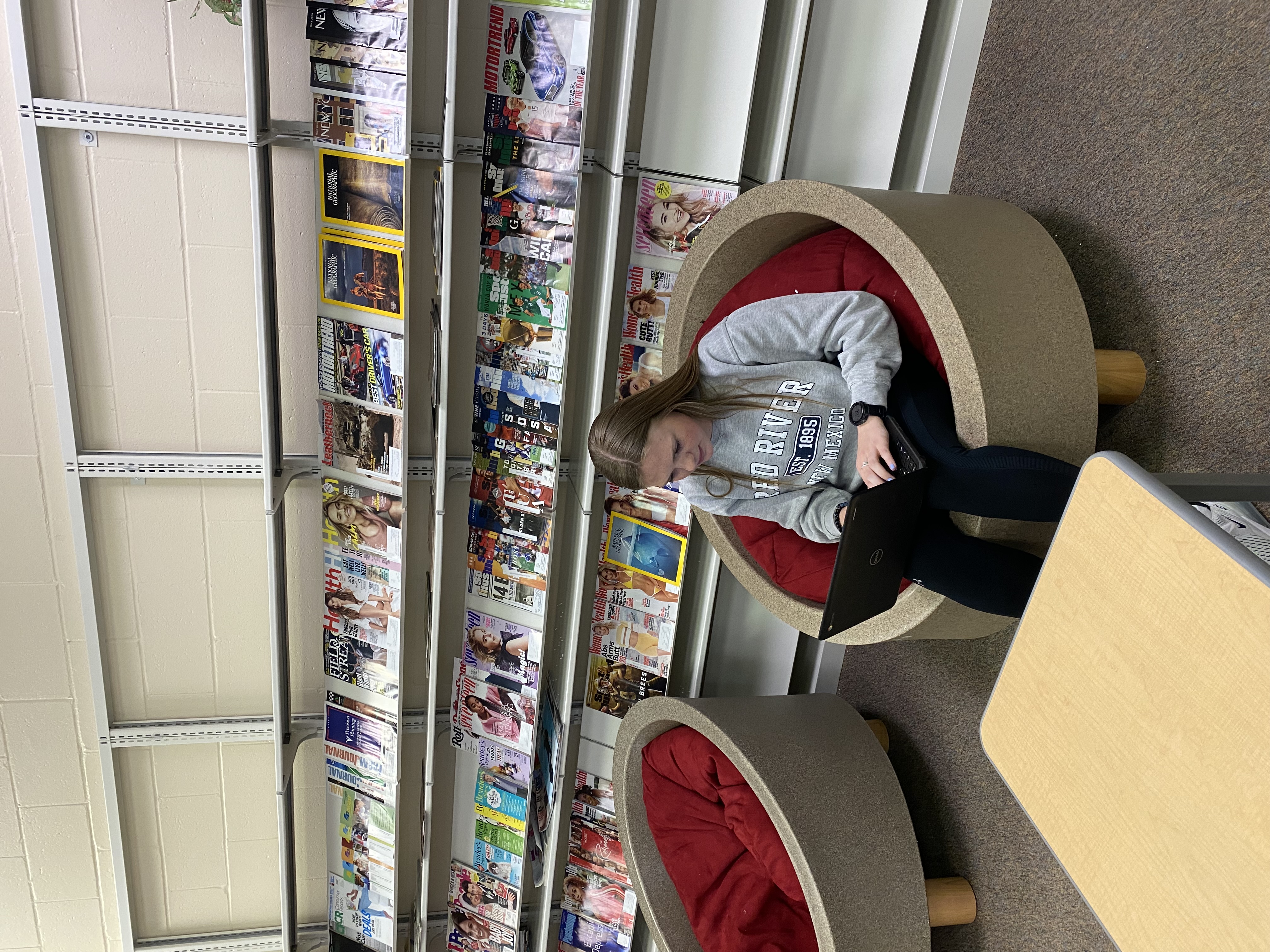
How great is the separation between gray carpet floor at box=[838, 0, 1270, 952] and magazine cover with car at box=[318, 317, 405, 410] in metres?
1.46

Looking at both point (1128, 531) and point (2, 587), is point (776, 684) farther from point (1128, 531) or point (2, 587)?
point (2, 587)

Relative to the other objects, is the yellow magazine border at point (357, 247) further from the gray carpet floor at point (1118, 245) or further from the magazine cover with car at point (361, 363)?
the gray carpet floor at point (1118, 245)

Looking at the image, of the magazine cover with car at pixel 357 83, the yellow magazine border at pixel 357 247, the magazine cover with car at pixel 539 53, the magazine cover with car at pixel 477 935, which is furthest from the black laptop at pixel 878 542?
the magazine cover with car at pixel 477 935

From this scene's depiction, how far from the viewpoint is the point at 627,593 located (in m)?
2.31

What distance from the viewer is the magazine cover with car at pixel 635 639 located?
2293 mm

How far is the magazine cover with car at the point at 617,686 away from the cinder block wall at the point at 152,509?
0.62m

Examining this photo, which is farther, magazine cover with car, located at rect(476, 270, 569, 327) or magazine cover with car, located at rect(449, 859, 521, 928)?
magazine cover with car, located at rect(449, 859, 521, 928)

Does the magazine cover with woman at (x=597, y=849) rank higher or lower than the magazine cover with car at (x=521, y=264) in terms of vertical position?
lower

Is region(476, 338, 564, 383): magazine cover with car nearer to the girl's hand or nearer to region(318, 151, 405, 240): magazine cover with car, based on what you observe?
region(318, 151, 405, 240): magazine cover with car

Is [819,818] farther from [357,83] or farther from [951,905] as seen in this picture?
[357,83]

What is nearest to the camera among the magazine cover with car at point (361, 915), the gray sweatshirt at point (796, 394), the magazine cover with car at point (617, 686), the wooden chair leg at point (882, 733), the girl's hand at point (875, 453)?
the girl's hand at point (875, 453)

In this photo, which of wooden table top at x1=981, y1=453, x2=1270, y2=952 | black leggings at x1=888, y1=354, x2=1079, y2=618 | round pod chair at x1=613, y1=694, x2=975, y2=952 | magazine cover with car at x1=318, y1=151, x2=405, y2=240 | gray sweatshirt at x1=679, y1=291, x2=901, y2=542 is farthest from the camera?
magazine cover with car at x1=318, y1=151, x2=405, y2=240

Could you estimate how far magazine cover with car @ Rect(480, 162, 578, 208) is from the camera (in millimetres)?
1913

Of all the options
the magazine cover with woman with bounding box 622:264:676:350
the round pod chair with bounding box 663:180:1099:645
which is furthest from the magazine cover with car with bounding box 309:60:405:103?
the round pod chair with bounding box 663:180:1099:645
